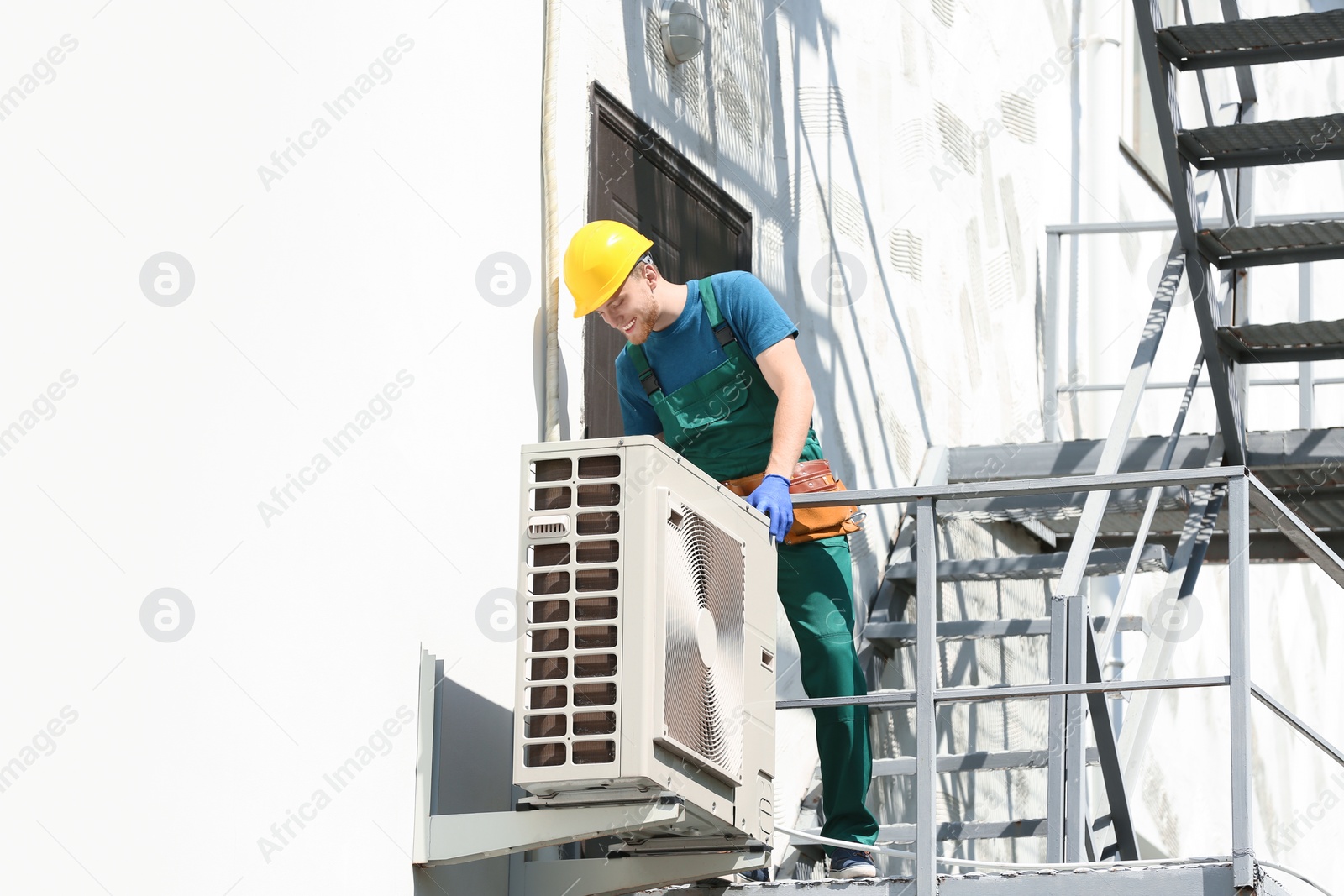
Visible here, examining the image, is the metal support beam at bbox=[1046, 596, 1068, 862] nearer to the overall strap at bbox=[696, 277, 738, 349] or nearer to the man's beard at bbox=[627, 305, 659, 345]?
the overall strap at bbox=[696, 277, 738, 349]

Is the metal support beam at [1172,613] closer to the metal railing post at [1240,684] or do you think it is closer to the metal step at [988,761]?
the metal step at [988,761]

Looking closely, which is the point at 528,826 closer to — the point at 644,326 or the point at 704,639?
the point at 704,639

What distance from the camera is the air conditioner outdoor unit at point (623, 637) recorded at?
4.69m

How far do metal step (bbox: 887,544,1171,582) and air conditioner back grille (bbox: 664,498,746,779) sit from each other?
4.42 meters

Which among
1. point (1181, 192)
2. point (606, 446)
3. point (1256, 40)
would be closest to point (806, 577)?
A: point (606, 446)

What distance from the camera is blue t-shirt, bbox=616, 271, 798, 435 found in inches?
220

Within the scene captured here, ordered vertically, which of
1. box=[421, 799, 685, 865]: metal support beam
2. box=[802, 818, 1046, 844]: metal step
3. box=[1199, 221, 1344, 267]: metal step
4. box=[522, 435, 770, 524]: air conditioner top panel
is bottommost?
box=[802, 818, 1046, 844]: metal step

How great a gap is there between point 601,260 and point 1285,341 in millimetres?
4238

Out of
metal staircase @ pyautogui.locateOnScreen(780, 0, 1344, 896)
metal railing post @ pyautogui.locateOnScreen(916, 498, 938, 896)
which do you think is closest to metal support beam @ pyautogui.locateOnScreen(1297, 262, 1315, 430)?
metal staircase @ pyautogui.locateOnScreen(780, 0, 1344, 896)

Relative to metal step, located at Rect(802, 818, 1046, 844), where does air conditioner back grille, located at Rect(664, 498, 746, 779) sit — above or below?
above

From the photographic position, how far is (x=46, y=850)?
3.84 m

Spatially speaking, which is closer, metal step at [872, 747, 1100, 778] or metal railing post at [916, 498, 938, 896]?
metal railing post at [916, 498, 938, 896]

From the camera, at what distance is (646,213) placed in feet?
23.5

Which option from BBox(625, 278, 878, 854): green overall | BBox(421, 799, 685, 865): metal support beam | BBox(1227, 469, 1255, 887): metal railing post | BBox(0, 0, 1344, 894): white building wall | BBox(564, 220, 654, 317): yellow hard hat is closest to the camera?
BBox(0, 0, 1344, 894): white building wall
